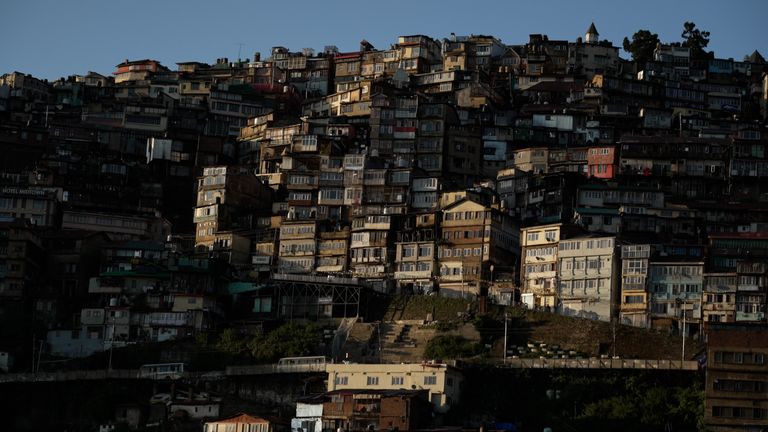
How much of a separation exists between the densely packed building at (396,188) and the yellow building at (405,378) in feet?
36.9

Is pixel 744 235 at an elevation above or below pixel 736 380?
above

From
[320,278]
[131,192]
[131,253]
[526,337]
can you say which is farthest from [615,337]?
[131,192]

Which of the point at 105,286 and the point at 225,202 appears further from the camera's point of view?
the point at 225,202

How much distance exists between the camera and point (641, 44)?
15362cm

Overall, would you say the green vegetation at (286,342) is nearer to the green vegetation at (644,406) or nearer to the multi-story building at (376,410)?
the multi-story building at (376,410)

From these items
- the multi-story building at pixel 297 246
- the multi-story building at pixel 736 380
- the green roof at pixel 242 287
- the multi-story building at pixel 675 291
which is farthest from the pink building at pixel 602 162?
the multi-story building at pixel 736 380

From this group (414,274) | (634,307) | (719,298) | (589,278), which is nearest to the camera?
(719,298)

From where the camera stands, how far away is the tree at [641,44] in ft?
497

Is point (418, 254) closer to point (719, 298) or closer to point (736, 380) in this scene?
point (719, 298)

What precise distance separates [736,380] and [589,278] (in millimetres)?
18071

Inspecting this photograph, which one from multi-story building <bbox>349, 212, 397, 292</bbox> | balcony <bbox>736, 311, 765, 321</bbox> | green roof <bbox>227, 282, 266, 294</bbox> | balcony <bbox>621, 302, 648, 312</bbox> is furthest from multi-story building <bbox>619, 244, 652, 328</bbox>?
green roof <bbox>227, 282, 266, 294</bbox>

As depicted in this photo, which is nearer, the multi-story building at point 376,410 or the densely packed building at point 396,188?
the multi-story building at point 376,410

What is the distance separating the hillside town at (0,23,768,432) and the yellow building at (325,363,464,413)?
0.13 metres

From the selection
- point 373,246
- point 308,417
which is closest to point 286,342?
point 308,417
